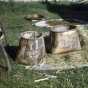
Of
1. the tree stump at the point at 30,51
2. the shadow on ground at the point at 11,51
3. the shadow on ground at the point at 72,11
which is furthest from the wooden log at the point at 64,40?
the shadow on ground at the point at 72,11

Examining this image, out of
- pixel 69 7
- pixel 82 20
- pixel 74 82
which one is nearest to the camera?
pixel 74 82

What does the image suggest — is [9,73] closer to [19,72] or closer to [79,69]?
[19,72]

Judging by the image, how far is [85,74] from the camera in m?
7.37

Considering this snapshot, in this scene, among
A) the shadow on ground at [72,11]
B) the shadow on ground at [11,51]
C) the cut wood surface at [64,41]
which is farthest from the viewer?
the shadow on ground at [72,11]

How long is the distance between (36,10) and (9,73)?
711cm

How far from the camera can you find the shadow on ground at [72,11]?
519 inches

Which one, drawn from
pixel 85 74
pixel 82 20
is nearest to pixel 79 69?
pixel 85 74

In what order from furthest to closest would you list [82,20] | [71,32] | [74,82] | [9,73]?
[82,20], [71,32], [9,73], [74,82]

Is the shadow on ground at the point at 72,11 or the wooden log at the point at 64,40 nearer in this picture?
the wooden log at the point at 64,40

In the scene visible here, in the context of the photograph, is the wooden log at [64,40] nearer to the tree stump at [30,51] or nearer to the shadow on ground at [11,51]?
the tree stump at [30,51]

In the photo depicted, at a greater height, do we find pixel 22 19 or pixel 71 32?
pixel 71 32

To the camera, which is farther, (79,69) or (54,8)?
(54,8)

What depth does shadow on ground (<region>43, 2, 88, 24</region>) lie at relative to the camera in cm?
1318

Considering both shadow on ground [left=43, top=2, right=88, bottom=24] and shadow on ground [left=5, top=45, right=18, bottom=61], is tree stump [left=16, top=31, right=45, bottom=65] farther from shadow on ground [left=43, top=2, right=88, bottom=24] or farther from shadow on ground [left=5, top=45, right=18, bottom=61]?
shadow on ground [left=43, top=2, right=88, bottom=24]
